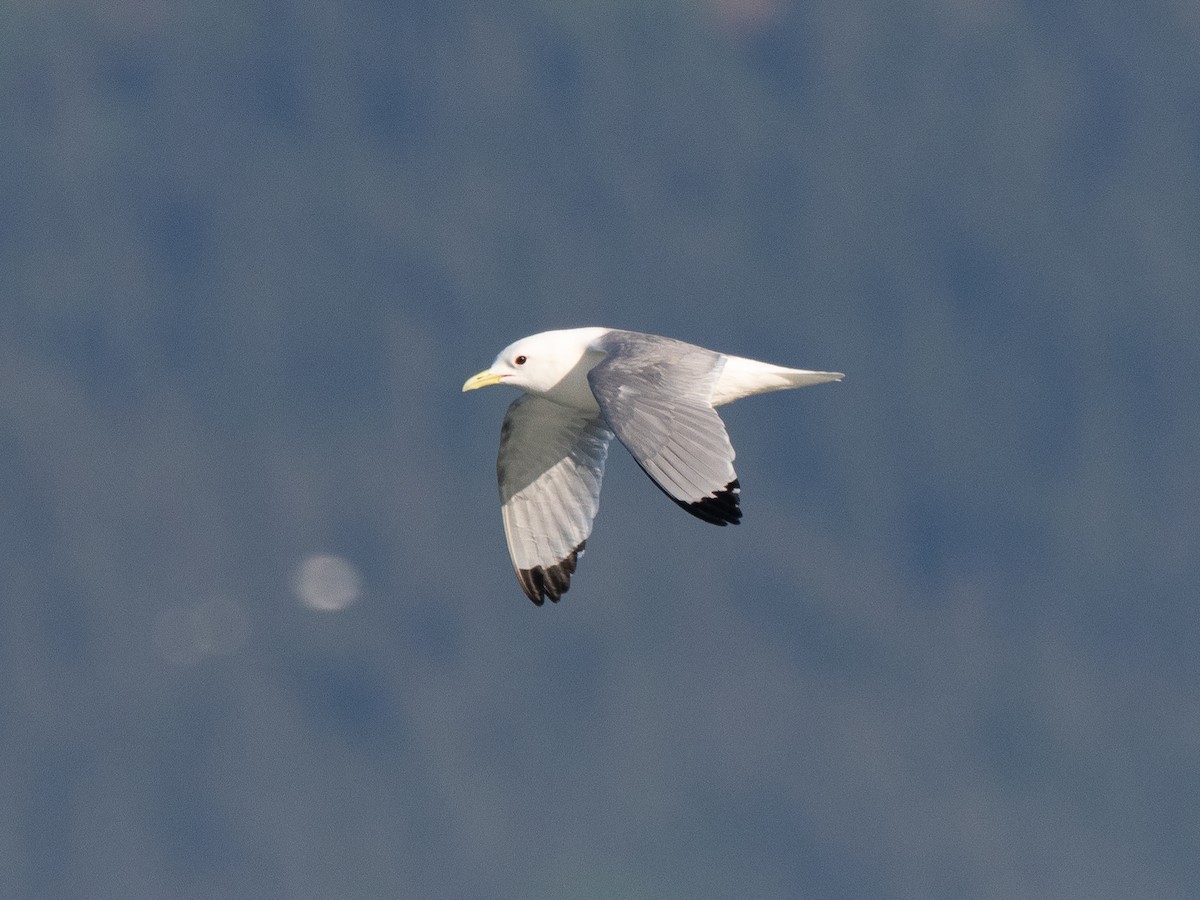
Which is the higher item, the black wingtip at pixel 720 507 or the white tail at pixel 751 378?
the white tail at pixel 751 378

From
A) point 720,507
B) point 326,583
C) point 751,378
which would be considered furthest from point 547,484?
point 326,583

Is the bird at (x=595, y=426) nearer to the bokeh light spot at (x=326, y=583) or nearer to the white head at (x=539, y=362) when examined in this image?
the white head at (x=539, y=362)

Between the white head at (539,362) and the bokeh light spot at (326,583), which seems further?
the bokeh light spot at (326,583)

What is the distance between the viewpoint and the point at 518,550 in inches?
356

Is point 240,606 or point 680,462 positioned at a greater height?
point 240,606

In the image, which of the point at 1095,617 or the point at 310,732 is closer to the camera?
the point at 310,732

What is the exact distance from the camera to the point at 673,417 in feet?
23.5

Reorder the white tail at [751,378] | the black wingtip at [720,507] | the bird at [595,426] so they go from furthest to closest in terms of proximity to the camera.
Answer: the white tail at [751,378] → the bird at [595,426] → the black wingtip at [720,507]

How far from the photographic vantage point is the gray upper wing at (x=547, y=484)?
8969 mm

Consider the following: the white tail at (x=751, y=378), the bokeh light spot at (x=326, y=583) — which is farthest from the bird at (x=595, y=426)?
the bokeh light spot at (x=326, y=583)

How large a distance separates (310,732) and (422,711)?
11.3 feet

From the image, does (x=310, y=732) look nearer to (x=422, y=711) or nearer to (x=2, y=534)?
(x=422, y=711)

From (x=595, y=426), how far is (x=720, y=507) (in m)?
2.46

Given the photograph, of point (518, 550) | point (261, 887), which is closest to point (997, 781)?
point (261, 887)
